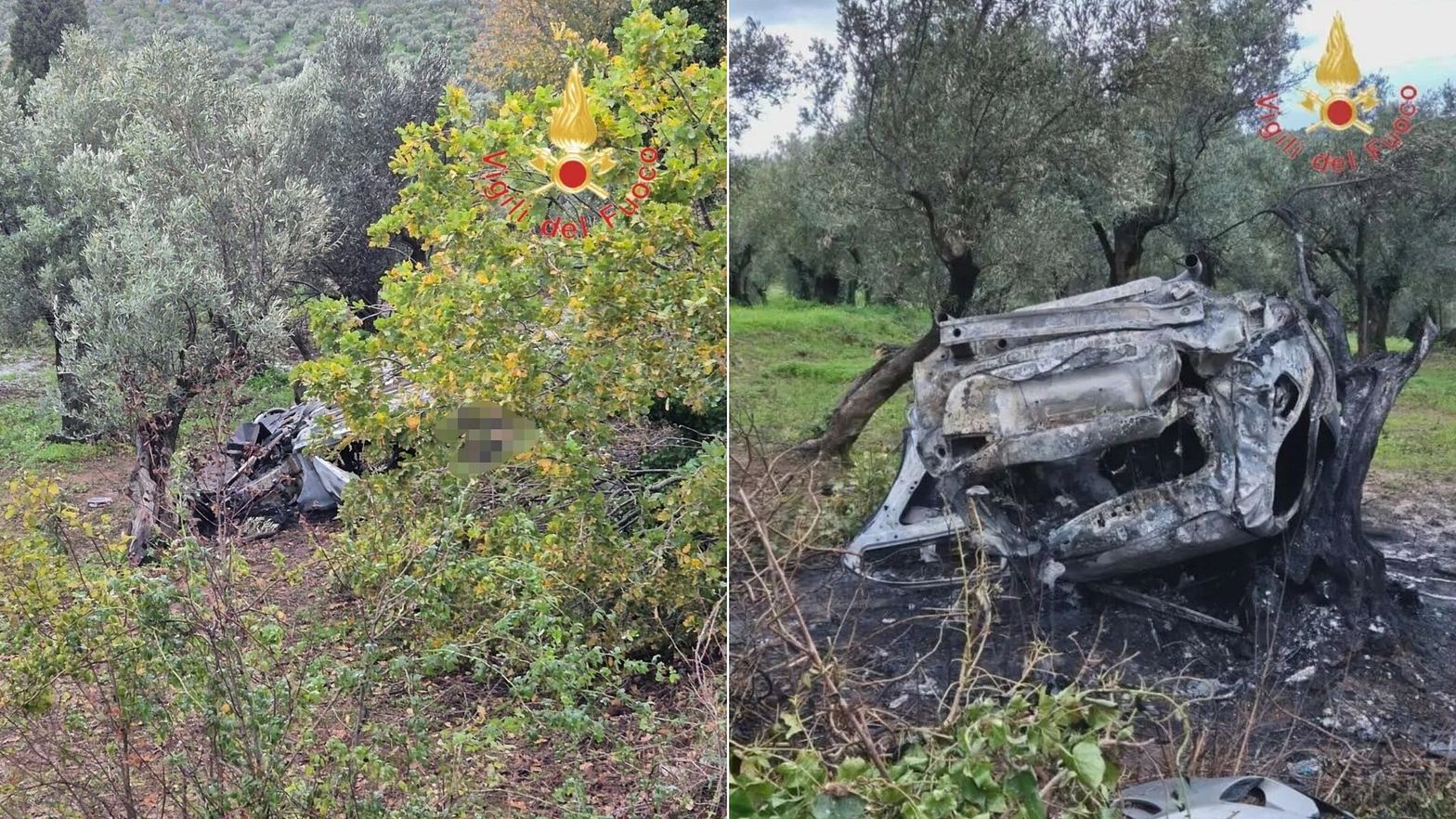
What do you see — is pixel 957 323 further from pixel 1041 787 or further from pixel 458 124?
pixel 458 124

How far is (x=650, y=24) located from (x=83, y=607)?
103 inches

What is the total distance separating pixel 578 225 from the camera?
13.9 feet

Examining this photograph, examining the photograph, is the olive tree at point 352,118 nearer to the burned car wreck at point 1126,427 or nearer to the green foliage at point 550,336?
the green foliage at point 550,336

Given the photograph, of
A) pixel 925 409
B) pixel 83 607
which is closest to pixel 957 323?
pixel 925 409

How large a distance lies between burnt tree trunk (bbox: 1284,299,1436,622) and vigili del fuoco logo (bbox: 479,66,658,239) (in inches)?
88.8

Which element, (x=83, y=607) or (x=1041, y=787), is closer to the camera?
(x=1041, y=787)

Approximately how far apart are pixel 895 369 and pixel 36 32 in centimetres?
366

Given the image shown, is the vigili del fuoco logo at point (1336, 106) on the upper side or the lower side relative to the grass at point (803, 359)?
upper

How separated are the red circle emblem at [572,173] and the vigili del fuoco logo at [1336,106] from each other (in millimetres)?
2105

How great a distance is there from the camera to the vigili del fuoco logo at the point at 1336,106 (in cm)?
257

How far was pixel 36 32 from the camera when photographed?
4.38 meters

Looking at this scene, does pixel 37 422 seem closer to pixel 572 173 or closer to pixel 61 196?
pixel 61 196

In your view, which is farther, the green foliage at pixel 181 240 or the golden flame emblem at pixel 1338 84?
the green foliage at pixel 181 240

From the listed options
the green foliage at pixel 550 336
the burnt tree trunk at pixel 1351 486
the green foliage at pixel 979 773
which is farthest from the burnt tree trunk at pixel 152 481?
the burnt tree trunk at pixel 1351 486
